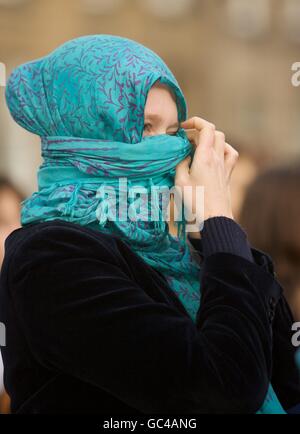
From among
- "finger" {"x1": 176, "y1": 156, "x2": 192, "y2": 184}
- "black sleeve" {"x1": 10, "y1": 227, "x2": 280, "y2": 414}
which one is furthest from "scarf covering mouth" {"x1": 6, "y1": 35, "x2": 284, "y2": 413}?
"black sleeve" {"x1": 10, "y1": 227, "x2": 280, "y2": 414}

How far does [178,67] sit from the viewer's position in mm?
2969

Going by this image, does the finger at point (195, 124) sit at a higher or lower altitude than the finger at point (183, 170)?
higher

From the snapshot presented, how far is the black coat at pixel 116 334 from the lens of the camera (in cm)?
116

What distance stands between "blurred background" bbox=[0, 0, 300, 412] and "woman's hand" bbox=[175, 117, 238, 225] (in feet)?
2.96

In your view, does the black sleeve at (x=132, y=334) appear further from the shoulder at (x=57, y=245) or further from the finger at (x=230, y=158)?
the finger at (x=230, y=158)

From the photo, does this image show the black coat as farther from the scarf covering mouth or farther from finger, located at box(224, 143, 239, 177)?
finger, located at box(224, 143, 239, 177)

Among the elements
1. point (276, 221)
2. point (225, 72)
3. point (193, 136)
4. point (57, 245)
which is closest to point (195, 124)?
point (193, 136)

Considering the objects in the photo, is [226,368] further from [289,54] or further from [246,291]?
[289,54]

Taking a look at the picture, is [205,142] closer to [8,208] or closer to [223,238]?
[223,238]

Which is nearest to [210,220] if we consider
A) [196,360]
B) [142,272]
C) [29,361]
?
[142,272]

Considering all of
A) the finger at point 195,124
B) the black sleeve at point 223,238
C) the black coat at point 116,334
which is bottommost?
the black coat at point 116,334

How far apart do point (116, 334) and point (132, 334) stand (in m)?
0.02

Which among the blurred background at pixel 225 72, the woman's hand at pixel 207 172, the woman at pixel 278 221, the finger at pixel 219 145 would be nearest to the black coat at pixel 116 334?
the woman's hand at pixel 207 172
